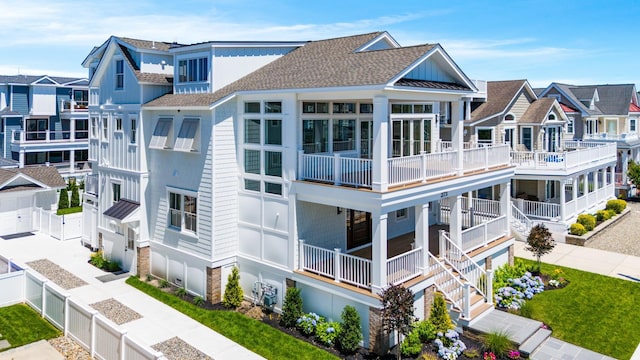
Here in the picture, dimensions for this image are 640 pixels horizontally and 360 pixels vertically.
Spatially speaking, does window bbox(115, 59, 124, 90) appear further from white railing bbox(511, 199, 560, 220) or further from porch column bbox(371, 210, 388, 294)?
white railing bbox(511, 199, 560, 220)

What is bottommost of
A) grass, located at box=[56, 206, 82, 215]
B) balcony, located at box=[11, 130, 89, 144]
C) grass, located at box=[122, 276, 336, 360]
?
grass, located at box=[122, 276, 336, 360]

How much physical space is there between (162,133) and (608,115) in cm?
4234

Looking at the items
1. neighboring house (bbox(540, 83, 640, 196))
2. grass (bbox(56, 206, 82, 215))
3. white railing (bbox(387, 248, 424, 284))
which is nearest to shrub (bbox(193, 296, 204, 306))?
white railing (bbox(387, 248, 424, 284))

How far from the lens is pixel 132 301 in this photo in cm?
1755

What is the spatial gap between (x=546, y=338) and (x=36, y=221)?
26.5 m

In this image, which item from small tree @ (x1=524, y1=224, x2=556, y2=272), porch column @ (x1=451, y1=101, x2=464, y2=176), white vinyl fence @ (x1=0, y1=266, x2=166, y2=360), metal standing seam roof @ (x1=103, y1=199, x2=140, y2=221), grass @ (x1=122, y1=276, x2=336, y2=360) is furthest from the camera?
small tree @ (x1=524, y1=224, x2=556, y2=272)

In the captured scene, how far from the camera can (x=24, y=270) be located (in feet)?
55.5

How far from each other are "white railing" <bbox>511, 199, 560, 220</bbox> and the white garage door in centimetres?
2783

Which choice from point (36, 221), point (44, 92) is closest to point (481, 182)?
point (36, 221)

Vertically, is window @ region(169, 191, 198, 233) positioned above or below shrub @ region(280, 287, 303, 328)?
above

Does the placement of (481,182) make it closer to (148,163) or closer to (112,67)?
(148,163)

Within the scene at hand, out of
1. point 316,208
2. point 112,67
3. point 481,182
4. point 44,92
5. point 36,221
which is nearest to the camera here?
point 316,208

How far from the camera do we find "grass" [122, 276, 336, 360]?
45.1 feet

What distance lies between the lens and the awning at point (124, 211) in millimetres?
19486
